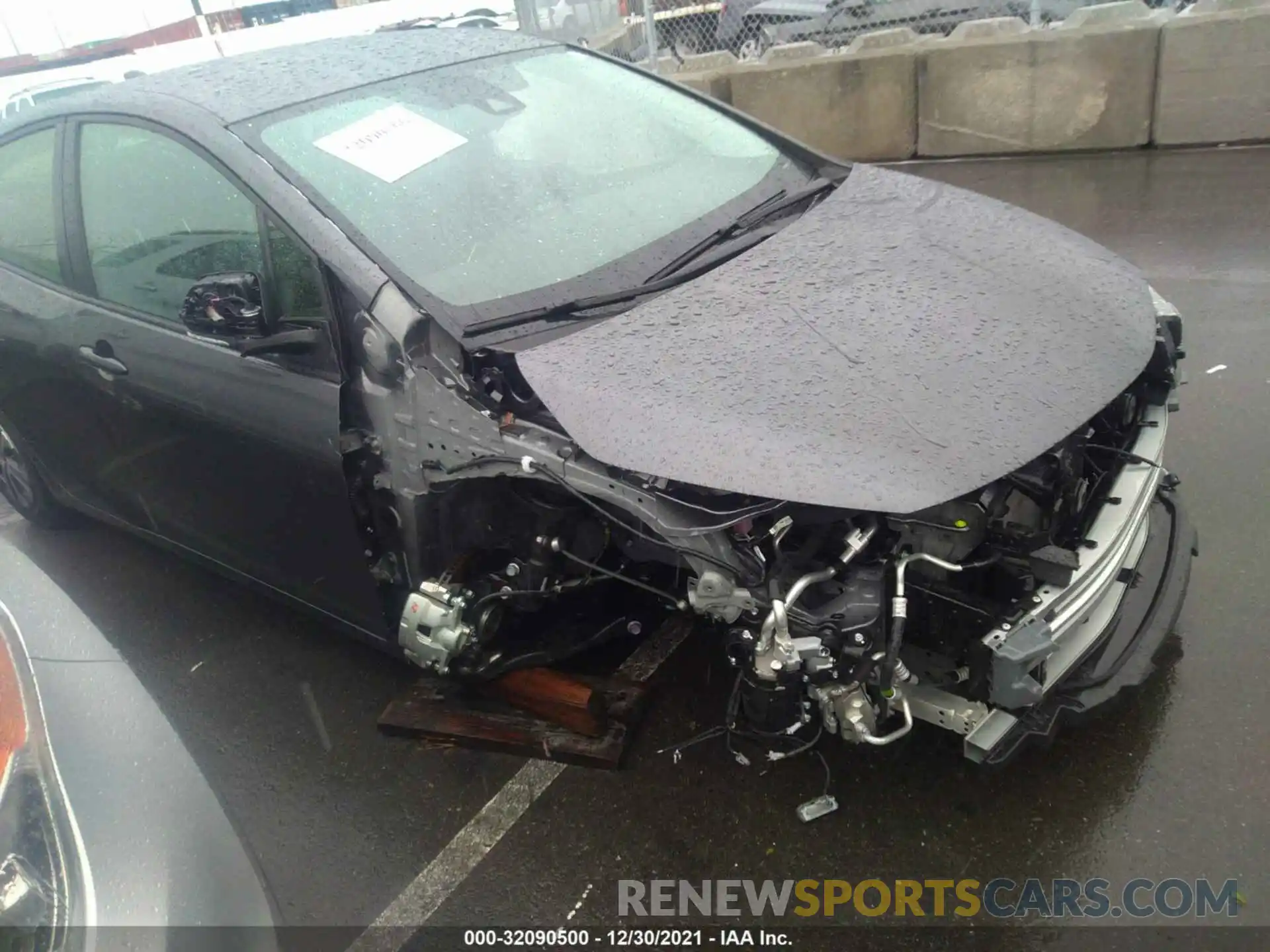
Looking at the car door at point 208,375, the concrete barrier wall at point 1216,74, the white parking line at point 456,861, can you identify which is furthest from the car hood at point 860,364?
the concrete barrier wall at point 1216,74

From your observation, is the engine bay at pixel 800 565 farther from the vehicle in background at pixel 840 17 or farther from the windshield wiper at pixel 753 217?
the vehicle in background at pixel 840 17

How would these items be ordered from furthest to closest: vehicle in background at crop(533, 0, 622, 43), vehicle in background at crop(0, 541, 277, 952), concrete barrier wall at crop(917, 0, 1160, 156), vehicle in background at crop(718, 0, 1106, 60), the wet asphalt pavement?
vehicle in background at crop(533, 0, 622, 43)
vehicle in background at crop(718, 0, 1106, 60)
concrete barrier wall at crop(917, 0, 1160, 156)
the wet asphalt pavement
vehicle in background at crop(0, 541, 277, 952)

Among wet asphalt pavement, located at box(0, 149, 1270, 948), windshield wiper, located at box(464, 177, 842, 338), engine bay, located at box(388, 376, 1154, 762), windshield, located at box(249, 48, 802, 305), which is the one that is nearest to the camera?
engine bay, located at box(388, 376, 1154, 762)

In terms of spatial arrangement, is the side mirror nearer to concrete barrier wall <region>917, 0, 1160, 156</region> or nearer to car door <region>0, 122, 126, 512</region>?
car door <region>0, 122, 126, 512</region>

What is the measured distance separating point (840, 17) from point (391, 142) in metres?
7.04

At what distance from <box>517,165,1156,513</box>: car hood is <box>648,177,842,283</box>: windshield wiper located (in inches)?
4.7

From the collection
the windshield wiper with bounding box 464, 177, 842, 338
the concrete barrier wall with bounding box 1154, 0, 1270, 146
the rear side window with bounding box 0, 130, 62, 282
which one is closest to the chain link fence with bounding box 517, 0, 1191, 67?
the concrete barrier wall with bounding box 1154, 0, 1270, 146

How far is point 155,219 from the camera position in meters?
2.94

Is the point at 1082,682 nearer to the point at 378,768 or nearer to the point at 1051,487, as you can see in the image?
the point at 1051,487

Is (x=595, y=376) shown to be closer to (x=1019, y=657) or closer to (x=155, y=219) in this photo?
(x=1019, y=657)

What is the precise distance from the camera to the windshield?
258cm

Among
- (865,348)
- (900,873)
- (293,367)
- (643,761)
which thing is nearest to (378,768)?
(643,761)

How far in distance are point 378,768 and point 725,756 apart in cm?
107

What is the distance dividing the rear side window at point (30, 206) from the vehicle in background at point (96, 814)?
1.97 m
